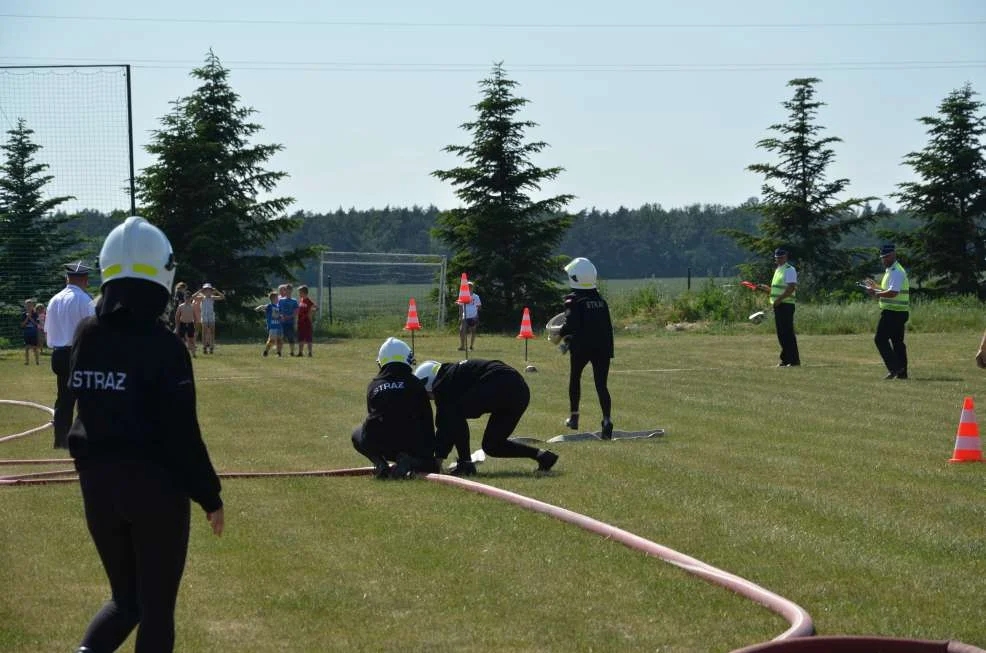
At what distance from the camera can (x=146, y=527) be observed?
445 cm

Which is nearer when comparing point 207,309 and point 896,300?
point 896,300

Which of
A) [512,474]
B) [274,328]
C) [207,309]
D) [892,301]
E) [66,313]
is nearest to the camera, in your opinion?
[512,474]

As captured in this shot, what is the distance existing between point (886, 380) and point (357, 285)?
40.9m

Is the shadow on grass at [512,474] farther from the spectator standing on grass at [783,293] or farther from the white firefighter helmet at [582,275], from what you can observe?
the spectator standing on grass at [783,293]

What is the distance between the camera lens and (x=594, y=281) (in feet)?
46.3

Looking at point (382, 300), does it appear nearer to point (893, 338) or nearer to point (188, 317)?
point (188, 317)

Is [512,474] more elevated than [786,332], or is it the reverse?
[786,332]

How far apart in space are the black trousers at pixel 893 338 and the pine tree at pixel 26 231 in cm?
2261

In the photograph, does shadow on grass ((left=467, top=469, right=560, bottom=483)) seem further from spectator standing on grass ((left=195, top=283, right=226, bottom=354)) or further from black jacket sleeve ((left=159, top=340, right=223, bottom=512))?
spectator standing on grass ((left=195, top=283, right=226, bottom=354))

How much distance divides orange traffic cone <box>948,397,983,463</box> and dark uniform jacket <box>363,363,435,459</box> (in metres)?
4.80

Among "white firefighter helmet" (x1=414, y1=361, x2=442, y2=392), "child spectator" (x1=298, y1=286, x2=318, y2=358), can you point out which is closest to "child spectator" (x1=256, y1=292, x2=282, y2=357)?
"child spectator" (x1=298, y1=286, x2=318, y2=358)

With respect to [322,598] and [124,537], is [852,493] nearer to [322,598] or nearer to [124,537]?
[322,598]

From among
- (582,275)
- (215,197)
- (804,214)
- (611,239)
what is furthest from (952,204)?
(611,239)

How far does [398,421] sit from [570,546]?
129 inches
